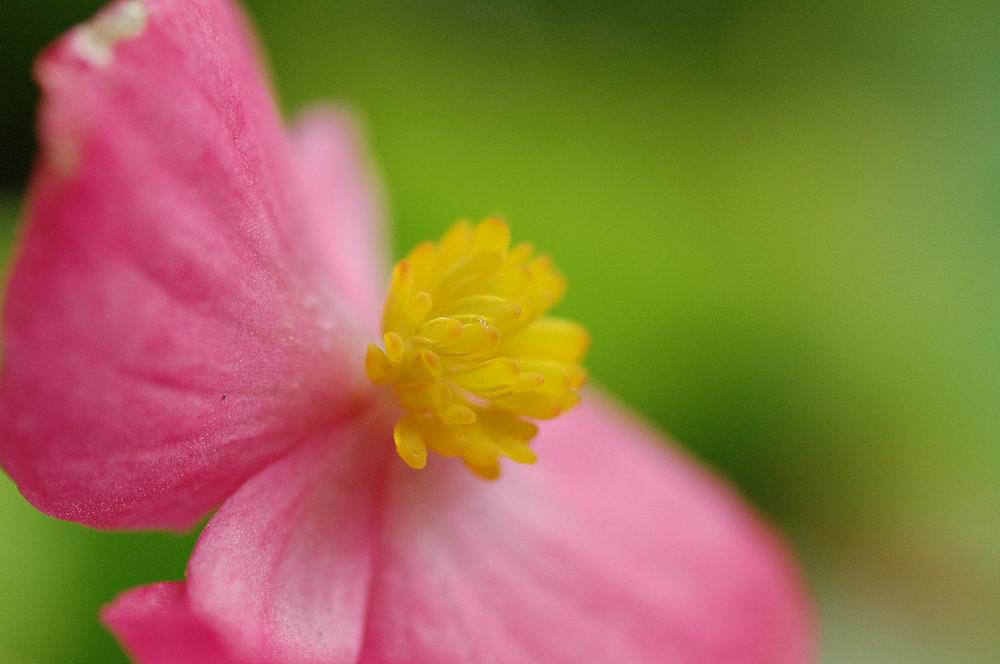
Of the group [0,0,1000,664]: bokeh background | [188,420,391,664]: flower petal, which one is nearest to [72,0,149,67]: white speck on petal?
[188,420,391,664]: flower petal

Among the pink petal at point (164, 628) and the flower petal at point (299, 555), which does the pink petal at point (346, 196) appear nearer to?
the flower petal at point (299, 555)

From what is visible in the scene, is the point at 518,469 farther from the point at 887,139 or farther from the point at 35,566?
the point at 887,139

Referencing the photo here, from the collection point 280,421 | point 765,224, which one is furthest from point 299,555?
point 765,224

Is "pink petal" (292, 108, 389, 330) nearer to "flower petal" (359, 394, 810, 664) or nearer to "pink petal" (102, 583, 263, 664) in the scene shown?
"flower petal" (359, 394, 810, 664)

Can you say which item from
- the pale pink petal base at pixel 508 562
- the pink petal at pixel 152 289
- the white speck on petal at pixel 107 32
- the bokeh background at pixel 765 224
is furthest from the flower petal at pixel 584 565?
the bokeh background at pixel 765 224

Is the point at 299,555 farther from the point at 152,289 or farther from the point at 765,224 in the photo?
the point at 765,224

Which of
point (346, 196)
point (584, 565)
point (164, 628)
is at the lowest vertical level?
point (164, 628)
